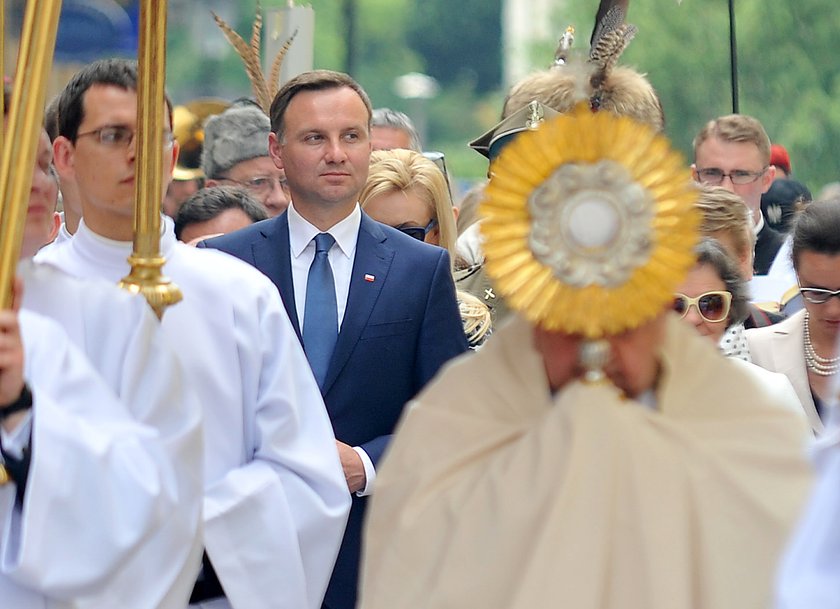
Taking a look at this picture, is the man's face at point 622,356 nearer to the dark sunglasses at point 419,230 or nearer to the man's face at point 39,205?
the man's face at point 39,205

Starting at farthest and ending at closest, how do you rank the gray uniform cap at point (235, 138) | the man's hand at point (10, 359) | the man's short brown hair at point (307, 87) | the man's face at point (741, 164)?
1. the man's face at point (741, 164)
2. the gray uniform cap at point (235, 138)
3. the man's short brown hair at point (307, 87)
4. the man's hand at point (10, 359)

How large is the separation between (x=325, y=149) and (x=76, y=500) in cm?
186

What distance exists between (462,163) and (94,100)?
3128 cm

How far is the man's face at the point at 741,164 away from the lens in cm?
709

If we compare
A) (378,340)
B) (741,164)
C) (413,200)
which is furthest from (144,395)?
(741,164)

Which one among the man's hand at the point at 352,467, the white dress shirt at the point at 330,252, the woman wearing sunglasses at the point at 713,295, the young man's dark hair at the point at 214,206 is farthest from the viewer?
the young man's dark hair at the point at 214,206

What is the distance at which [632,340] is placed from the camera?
309cm

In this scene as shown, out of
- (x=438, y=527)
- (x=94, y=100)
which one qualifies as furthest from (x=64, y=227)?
(x=438, y=527)

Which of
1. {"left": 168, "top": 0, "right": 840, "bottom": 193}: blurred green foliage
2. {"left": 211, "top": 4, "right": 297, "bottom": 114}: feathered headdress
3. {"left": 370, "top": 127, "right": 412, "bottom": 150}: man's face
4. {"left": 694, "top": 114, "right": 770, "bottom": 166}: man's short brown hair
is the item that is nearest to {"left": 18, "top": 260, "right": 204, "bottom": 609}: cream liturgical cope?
{"left": 211, "top": 4, "right": 297, "bottom": 114}: feathered headdress

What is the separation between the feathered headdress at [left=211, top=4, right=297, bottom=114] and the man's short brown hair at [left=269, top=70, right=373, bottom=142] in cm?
132

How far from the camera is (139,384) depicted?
3.85 meters

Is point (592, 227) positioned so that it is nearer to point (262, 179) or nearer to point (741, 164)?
point (262, 179)

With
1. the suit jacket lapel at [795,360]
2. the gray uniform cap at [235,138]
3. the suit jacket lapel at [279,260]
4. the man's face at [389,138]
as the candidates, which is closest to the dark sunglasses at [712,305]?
the suit jacket lapel at [795,360]

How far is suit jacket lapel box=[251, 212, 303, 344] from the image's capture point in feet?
16.7
